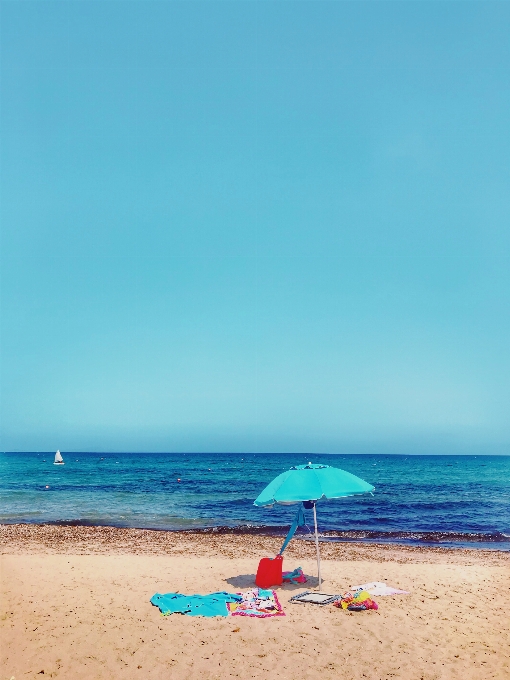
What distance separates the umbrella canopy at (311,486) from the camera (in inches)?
400

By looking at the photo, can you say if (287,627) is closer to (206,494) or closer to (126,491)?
(206,494)

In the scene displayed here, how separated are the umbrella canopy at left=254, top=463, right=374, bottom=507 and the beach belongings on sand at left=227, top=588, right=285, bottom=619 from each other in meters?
1.83

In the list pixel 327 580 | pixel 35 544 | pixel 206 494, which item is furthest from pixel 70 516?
pixel 327 580

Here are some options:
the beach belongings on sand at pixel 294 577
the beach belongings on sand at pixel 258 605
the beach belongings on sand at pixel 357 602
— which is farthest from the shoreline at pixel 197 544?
the beach belongings on sand at pixel 357 602

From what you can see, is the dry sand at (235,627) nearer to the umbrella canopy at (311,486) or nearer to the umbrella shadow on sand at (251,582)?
the umbrella shadow on sand at (251,582)

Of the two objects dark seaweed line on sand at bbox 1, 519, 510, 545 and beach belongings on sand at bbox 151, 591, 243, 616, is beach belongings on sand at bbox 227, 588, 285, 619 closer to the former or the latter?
beach belongings on sand at bbox 151, 591, 243, 616

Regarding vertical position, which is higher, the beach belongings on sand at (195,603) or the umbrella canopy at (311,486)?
the umbrella canopy at (311,486)

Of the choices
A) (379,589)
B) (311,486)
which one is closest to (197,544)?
(379,589)

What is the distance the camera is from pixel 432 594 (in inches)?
434

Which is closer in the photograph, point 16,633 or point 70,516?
point 16,633

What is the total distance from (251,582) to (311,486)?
11.7 ft

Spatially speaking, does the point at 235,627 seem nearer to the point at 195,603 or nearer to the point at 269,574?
the point at 195,603

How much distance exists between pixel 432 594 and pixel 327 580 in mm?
2453

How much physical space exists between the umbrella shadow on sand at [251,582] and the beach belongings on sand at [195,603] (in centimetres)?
112
